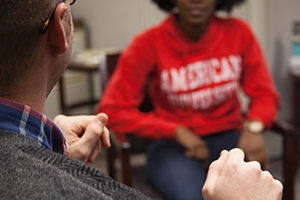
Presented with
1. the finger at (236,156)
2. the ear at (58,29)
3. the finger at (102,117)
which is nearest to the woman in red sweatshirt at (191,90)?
the finger at (102,117)

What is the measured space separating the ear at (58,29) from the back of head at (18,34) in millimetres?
13

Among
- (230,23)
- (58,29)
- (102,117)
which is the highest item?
(58,29)

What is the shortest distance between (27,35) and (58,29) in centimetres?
5

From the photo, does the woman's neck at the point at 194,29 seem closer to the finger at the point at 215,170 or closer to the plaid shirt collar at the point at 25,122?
the finger at the point at 215,170

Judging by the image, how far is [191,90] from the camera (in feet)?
6.19

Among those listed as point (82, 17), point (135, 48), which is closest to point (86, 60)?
point (82, 17)

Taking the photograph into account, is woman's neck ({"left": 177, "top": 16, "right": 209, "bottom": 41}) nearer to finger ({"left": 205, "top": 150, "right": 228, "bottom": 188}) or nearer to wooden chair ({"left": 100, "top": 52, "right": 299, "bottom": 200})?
wooden chair ({"left": 100, "top": 52, "right": 299, "bottom": 200})

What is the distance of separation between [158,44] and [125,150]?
44cm

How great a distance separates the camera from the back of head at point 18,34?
2.17ft

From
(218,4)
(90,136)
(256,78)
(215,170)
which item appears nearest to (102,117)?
(90,136)

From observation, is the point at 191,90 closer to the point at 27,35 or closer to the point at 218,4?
the point at 218,4

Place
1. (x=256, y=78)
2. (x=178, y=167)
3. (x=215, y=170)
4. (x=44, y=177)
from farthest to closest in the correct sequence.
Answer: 1. (x=256, y=78)
2. (x=178, y=167)
3. (x=215, y=170)
4. (x=44, y=177)

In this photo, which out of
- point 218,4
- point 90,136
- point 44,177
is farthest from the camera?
point 218,4

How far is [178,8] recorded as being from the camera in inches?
76.5
